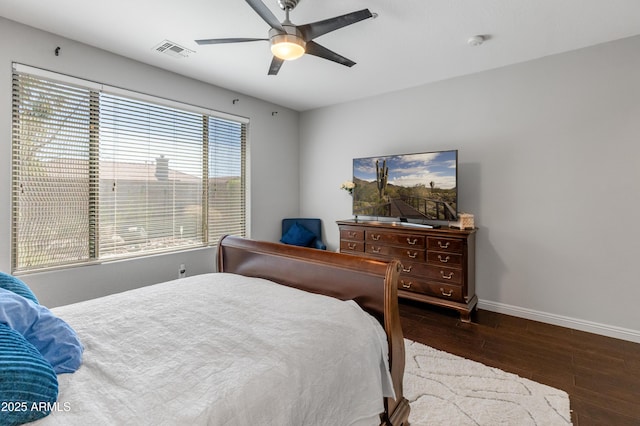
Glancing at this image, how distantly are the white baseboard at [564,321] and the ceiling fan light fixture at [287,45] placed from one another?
3.30 metres

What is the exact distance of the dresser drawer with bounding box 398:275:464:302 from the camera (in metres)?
3.13

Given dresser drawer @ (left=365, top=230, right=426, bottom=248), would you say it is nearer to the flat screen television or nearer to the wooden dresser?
the wooden dresser

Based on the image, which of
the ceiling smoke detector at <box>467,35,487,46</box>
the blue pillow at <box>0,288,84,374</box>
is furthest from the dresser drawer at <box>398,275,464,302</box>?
the blue pillow at <box>0,288,84,374</box>

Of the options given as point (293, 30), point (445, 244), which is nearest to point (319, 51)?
point (293, 30)

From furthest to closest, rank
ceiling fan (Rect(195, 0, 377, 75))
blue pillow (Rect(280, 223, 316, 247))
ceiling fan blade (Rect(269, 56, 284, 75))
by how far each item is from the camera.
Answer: blue pillow (Rect(280, 223, 316, 247)), ceiling fan blade (Rect(269, 56, 284, 75)), ceiling fan (Rect(195, 0, 377, 75))

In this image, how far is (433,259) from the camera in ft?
10.7

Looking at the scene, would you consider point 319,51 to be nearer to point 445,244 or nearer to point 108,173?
point 445,244

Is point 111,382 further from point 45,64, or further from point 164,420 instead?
point 45,64

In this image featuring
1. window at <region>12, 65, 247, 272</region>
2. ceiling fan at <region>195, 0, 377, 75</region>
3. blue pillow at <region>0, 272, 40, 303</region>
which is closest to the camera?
blue pillow at <region>0, 272, 40, 303</region>

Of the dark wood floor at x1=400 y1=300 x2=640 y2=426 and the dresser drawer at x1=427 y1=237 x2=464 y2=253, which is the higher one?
the dresser drawer at x1=427 y1=237 x2=464 y2=253

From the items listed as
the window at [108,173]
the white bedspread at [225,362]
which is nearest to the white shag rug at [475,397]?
the white bedspread at [225,362]

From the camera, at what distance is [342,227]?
4004 millimetres

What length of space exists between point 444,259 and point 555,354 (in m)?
1.17

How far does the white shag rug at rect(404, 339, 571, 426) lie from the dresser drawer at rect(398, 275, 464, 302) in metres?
0.85
